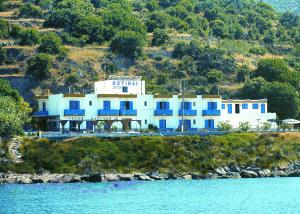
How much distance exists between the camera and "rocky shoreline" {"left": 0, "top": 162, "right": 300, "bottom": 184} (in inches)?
3376

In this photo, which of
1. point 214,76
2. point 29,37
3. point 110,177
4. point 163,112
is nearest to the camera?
point 110,177

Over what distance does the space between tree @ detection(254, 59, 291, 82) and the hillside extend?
13cm

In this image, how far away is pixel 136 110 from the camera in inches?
4035

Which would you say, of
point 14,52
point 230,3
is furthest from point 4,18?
point 230,3

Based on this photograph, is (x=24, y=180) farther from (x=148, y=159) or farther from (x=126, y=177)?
(x=148, y=159)

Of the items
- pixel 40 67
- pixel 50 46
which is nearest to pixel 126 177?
pixel 40 67

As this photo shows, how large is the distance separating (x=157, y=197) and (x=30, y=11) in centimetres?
7757

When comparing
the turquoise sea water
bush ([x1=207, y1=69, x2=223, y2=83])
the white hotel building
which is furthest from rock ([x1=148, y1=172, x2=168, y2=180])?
bush ([x1=207, y1=69, x2=223, y2=83])

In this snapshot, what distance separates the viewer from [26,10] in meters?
145

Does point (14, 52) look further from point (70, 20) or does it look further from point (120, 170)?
point (120, 170)

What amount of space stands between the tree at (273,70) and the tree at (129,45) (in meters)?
15.8

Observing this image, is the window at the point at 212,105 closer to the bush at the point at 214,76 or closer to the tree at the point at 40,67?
the bush at the point at 214,76

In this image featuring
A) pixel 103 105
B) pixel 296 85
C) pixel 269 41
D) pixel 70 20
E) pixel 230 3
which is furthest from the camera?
pixel 230 3

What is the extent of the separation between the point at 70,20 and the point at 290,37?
3958 cm
